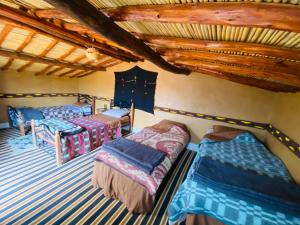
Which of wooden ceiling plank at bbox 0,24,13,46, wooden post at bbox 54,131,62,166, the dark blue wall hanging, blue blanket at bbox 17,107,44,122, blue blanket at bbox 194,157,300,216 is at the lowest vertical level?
wooden post at bbox 54,131,62,166

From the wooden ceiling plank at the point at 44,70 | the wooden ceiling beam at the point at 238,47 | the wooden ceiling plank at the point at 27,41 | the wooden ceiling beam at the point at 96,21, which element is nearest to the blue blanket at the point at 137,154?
the wooden ceiling beam at the point at 96,21

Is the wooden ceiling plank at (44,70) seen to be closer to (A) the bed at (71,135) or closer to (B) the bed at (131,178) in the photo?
(A) the bed at (71,135)

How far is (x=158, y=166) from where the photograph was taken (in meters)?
2.22

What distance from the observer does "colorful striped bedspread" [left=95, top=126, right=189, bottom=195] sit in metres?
2.06

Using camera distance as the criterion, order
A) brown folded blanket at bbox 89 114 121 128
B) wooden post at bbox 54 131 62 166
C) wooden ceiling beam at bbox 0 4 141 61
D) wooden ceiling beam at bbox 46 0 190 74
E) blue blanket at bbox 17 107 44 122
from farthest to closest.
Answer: blue blanket at bbox 17 107 44 122 → brown folded blanket at bbox 89 114 121 128 → wooden post at bbox 54 131 62 166 → wooden ceiling beam at bbox 0 4 141 61 → wooden ceiling beam at bbox 46 0 190 74

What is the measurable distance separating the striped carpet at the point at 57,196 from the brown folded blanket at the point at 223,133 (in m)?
0.97

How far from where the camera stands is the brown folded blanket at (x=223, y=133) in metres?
3.09

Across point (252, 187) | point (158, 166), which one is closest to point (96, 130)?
point (158, 166)

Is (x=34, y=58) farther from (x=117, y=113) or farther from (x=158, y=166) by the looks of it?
(x=158, y=166)

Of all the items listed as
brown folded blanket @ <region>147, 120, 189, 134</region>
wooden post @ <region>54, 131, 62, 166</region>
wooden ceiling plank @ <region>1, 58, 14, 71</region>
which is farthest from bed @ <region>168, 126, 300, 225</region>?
wooden ceiling plank @ <region>1, 58, 14, 71</region>

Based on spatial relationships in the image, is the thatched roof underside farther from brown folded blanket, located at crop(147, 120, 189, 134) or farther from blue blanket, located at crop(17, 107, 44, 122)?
blue blanket, located at crop(17, 107, 44, 122)

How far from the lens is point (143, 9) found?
1.08 m

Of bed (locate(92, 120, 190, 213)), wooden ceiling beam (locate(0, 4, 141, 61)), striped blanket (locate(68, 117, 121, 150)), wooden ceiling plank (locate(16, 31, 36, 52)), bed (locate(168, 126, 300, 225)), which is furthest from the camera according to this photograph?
striped blanket (locate(68, 117, 121, 150))

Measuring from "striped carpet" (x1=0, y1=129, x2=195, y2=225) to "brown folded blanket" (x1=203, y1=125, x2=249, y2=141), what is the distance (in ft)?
3.17
